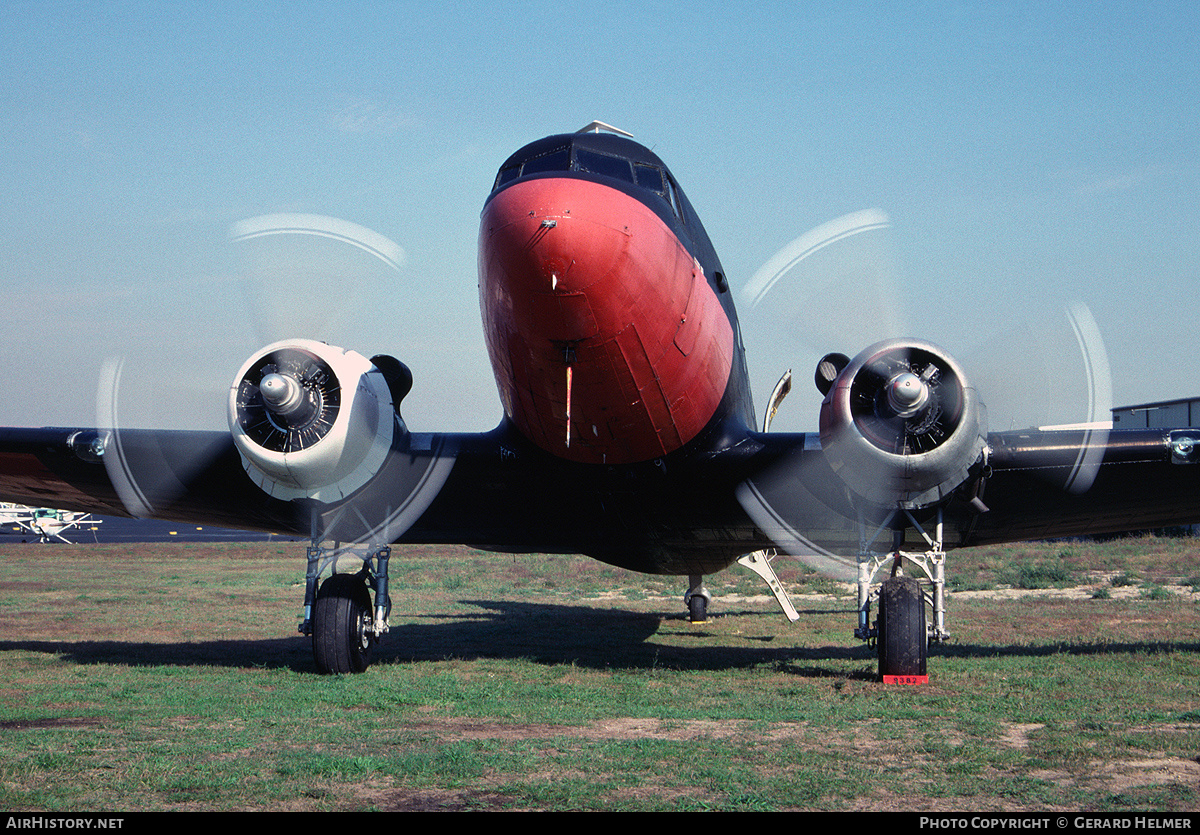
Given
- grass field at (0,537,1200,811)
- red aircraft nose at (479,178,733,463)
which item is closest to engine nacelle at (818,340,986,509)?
red aircraft nose at (479,178,733,463)

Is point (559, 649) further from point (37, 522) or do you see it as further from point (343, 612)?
point (37, 522)

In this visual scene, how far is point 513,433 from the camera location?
10.8 m

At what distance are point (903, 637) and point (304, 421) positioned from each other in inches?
251

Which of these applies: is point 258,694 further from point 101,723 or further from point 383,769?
point 383,769

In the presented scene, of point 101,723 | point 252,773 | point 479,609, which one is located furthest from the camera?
point 479,609

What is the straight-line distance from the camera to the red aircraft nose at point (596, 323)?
7.92 meters

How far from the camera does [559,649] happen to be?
1386 centimetres

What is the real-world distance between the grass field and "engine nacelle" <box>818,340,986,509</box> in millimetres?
2080

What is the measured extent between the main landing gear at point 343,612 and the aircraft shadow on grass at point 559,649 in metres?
0.61

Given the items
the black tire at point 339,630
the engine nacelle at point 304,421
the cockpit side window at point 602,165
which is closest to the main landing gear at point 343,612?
the black tire at point 339,630

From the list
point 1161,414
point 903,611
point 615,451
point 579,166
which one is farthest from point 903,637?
point 1161,414

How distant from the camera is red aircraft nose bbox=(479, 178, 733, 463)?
7.92 meters

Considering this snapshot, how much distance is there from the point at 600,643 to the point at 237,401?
6843 mm
